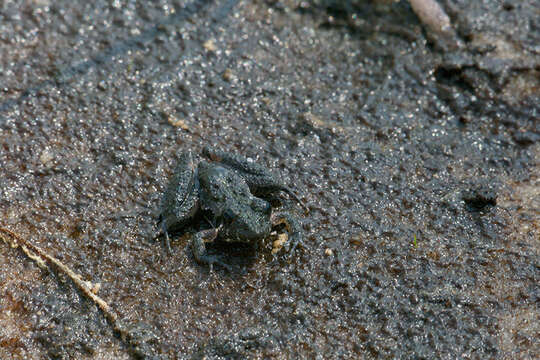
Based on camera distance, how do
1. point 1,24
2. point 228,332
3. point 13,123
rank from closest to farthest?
point 228,332
point 13,123
point 1,24

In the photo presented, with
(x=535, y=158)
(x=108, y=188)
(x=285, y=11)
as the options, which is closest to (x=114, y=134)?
(x=108, y=188)

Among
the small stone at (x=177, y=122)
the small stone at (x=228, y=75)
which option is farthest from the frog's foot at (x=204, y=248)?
the small stone at (x=228, y=75)

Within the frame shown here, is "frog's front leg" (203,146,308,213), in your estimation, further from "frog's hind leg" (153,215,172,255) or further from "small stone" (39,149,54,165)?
"small stone" (39,149,54,165)

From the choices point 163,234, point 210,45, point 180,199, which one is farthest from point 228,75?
point 163,234

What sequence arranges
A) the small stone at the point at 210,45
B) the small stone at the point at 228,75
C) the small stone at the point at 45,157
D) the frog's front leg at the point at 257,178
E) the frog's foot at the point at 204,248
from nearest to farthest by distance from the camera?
the frog's foot at the point at 204,248
the frog's front leg at the point at 257,178
the small stone at the point at 45,157
the small stone at the point at 228,75
the small stone at the point at 210,45

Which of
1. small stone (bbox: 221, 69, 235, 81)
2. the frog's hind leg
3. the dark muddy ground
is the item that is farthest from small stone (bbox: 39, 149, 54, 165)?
small stone (bbox: 221, 69, 235, 81)

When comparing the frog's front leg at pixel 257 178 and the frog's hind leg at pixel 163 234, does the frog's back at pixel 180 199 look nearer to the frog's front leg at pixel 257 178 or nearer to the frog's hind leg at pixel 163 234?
the frog's hind leg at pixel 163 234

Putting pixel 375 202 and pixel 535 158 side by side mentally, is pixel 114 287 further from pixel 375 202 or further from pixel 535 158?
pixel 535 158
